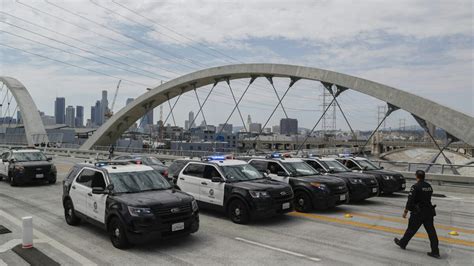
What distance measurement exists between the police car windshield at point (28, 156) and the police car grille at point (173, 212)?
1380 centimetres

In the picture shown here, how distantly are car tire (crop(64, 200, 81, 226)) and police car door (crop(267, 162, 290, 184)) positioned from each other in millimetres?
5926

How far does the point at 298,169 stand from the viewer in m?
12.8

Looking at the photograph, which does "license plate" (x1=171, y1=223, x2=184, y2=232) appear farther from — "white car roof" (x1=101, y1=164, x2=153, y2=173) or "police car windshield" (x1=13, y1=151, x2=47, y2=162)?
"police car windshield" (x1=13, y1=151, x2=47, y2=162)

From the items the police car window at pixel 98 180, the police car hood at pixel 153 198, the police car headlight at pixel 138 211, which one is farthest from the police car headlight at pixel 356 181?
the police car window at pixel 98 180

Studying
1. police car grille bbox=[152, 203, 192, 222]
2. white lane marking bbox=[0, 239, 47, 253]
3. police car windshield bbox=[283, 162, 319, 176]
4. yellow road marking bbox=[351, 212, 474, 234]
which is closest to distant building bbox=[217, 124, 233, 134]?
police car windshield bbox=[283, 162, 319, 176]

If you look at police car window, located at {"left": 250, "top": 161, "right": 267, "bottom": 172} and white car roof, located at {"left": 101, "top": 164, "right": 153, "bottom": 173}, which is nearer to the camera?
white car roof, located at {"left": 101, "top": 164, "right": 153, "bottom": 173}

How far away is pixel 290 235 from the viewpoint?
870 centimetres

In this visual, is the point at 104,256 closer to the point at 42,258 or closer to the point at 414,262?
the point at 42,258

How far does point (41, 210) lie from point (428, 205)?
1034 cm

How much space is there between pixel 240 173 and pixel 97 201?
410 centimetres

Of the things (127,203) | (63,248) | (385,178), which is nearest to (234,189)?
(127,203)

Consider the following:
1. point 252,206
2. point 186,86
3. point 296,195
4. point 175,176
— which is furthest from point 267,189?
point 186,86

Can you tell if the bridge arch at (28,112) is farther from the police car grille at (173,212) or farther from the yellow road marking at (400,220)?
the police car grille at (173,212)

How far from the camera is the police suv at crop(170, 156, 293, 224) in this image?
958cm
